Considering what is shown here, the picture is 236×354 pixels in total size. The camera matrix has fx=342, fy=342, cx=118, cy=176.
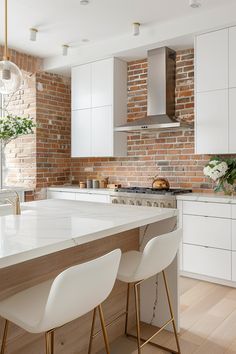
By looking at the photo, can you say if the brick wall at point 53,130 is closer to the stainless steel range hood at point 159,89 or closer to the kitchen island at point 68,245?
the stainless steel range hood at point 159,89

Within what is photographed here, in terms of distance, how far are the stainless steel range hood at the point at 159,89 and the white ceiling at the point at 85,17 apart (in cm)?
43

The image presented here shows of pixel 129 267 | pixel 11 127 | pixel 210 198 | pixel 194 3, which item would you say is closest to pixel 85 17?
pixel 194 3

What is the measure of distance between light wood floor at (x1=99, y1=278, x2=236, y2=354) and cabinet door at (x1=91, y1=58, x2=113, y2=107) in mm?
2694

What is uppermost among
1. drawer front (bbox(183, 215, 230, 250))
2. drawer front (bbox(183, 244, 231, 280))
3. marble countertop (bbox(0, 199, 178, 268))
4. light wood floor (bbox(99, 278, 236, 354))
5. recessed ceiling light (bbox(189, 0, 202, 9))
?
recessed ceiling light (bbox(189, 0, 202, 9))

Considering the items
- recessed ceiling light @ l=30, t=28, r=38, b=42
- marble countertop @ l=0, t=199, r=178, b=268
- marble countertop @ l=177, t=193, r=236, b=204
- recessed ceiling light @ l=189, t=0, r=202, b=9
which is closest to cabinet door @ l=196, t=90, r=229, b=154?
marble countertop @ l=177, t=193, r=236, b=204

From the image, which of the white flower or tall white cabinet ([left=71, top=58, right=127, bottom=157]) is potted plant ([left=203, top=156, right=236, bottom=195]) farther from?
tall white cabinet ([left=71, top=58, right=127, bottom=157])

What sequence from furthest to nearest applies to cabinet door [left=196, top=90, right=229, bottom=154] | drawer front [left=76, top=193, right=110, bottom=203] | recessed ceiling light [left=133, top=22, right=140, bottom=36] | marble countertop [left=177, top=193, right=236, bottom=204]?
1. drawer front [left=76, top=193, right=110, bottom=203]
2. recessed ceiling light [left=133, top=22, right=140, bottom=36]
3. cabinet door [left=196, top=90, right=229, bottom=154]
4. marble countertop [left=177, top=193, right=236, bottom=204]

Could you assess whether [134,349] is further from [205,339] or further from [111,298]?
[205,339]

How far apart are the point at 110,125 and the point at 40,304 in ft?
11.4

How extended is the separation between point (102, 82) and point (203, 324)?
11.2 feet

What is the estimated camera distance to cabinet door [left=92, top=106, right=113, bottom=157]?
188 inches

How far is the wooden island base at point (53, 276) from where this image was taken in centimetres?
179

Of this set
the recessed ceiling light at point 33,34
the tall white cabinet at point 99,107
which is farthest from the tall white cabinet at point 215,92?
the recessed ceiling light at point 33,34

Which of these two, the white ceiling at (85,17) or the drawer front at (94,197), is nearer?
the white ceiling at (85,17)
